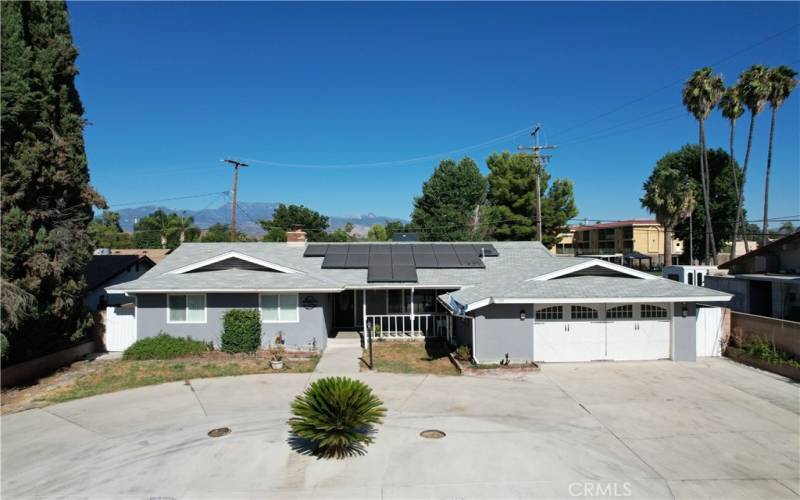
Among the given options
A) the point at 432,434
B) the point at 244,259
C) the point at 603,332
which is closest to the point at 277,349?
the point at 244,259

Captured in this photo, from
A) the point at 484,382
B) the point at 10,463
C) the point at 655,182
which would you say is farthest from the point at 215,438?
the point at 655,182

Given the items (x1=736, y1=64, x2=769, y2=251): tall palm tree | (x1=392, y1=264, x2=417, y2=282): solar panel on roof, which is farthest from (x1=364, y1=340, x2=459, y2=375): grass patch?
(x1=736, y1=64, x2=769, y2=251): tall palm tree

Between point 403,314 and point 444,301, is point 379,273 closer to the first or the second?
point 403,314

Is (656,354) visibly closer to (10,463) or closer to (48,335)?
(10,463)

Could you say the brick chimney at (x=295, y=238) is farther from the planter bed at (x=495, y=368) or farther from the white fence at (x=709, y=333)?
the white fence at (x=709, y=333)

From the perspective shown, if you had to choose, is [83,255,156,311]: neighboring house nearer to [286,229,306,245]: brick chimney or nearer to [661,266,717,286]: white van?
[286,229,306,245]: brick chimney

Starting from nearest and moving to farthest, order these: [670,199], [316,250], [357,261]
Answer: [357,261]
[316,250]
[670,199]

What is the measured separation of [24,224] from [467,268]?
50.3 ft

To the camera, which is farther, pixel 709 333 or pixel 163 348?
pixel 163 348

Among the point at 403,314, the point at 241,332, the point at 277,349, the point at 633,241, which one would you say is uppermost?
the point at 633,241

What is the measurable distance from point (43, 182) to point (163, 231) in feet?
175

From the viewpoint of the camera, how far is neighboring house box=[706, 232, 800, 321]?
19.9 metres

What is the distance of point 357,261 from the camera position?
71.7 feet

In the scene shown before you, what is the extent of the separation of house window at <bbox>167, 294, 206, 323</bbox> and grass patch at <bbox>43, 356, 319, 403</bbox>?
1.55m
